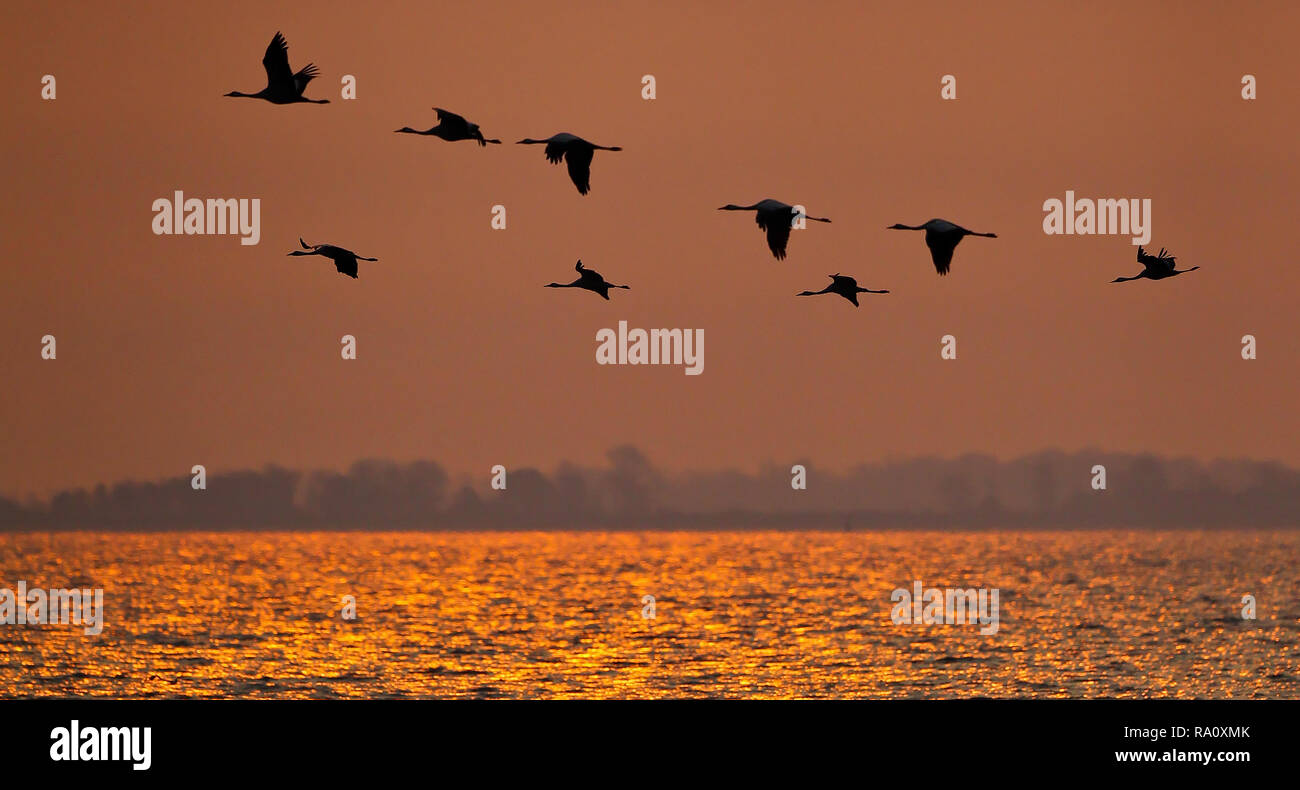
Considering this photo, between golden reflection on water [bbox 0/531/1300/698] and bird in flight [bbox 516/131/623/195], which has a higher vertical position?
bird in flight [bbox 516/131/623/195]

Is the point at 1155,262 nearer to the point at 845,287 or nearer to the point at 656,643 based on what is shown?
the point at 845,287

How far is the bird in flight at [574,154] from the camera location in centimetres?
2681

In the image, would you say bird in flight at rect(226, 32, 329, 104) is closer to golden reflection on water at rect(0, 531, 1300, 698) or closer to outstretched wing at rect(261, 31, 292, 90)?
outstretched wing at rect(261, 31, 292, 90)

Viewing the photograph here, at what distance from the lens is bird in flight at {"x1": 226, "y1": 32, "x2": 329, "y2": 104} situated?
28236mm

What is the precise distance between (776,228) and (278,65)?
30.2 feet
